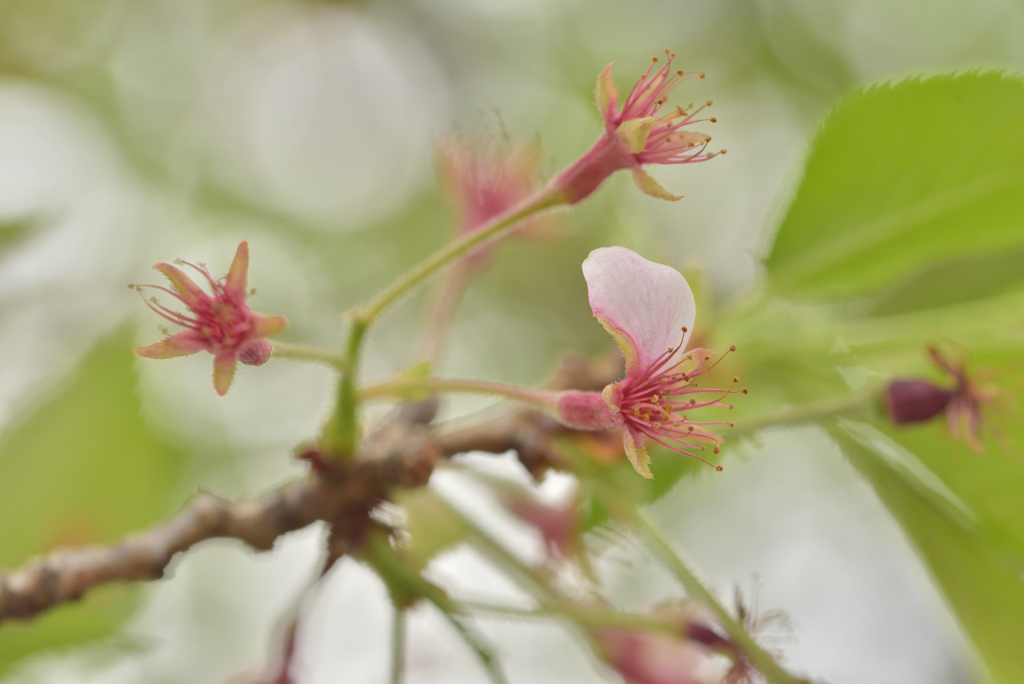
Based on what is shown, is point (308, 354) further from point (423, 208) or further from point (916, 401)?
point (423, 208)

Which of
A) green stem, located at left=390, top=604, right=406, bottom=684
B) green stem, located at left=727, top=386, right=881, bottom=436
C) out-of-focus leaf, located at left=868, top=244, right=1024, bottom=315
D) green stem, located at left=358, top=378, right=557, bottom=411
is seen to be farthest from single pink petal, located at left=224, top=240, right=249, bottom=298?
out-of-focus leaf, located at left=868, top=244, right=1024, bottom=315

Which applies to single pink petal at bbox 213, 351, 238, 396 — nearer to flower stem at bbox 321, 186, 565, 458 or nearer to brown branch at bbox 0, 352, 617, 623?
flower stem at bbox 321, 186, 565, 458

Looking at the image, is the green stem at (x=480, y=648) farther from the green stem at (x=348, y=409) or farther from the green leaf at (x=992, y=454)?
the green leaf at (x=992, y=454)

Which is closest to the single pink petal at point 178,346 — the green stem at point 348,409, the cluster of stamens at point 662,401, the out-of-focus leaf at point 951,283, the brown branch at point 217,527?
the green stem at point 348,409

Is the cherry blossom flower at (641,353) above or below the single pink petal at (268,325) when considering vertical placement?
above

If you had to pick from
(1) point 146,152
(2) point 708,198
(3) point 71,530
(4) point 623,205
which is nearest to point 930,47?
(2) point 708,198

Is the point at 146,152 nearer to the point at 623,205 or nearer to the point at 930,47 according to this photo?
the point at 623,205
